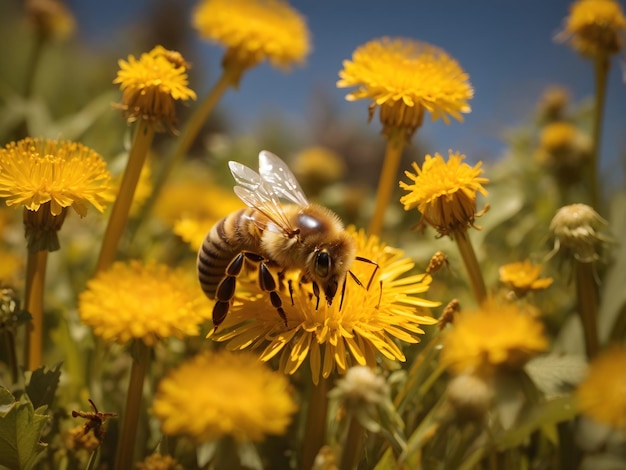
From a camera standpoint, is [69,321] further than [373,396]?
Yes

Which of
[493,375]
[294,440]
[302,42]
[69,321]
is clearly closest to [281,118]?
[302,42]

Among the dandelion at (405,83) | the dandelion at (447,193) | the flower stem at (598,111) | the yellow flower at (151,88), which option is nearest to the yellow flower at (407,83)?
the dandelion at (405,83)

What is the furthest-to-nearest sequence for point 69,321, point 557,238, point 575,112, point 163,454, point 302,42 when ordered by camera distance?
point 575,112 → point 302,42 → point 69,321 → point 557,238 → point 163,454

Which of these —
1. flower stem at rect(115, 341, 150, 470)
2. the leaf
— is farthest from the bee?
the leaf

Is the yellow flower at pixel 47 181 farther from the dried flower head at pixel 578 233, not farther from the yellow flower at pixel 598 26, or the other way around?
the yellow flower at pixel 598 26

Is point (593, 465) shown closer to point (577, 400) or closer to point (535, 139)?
point (577, 400)
